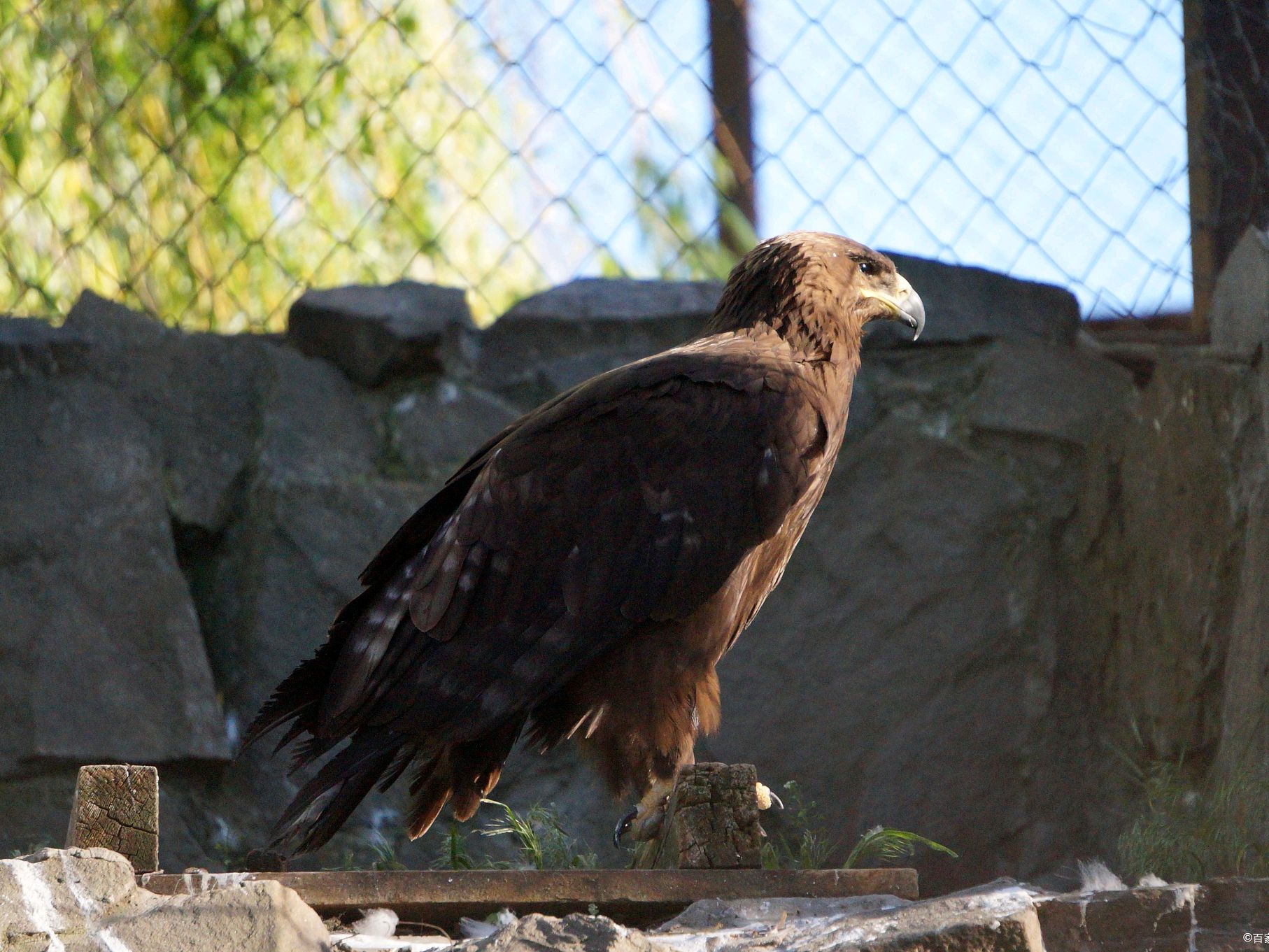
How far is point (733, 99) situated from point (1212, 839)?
284 centimetres

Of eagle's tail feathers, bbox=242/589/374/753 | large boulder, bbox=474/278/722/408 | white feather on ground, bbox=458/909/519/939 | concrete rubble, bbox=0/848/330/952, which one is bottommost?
white feather on ground, bbox=458/909/519/939

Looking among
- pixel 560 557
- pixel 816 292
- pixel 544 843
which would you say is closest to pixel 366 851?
pixel 544 843

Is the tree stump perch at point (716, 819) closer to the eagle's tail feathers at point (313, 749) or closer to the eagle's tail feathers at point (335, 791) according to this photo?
the eagle's tail feathers at point (335, 791)

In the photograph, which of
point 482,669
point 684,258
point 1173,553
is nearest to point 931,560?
point 1173,553

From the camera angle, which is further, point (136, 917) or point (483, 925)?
point (483, 925)

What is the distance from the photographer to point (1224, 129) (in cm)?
484

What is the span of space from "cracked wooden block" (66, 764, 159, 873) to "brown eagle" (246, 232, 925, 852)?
0.66 metres

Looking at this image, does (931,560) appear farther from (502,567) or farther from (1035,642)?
(502,567)

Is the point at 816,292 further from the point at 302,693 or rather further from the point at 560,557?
the point at 302,693

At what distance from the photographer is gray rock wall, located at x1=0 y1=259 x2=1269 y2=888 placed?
416 cm

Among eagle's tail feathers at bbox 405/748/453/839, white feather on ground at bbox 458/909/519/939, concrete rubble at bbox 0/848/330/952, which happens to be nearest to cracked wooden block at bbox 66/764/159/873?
concrete rubble at bbox 0/848/330/952

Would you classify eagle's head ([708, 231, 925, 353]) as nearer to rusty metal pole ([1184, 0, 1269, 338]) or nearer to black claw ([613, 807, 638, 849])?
black claw ([613, 807, 638, 849])

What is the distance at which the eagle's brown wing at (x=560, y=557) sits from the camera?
317 centimetres

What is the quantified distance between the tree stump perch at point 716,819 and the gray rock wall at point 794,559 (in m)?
1.73
